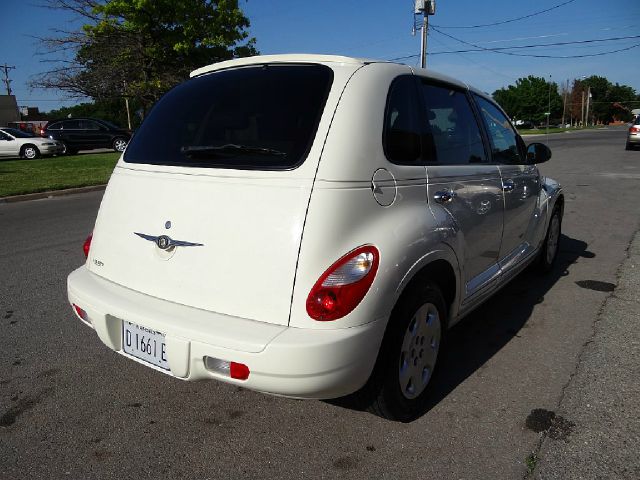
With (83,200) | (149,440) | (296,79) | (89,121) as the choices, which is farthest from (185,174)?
(89,121)

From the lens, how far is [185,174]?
2.36m

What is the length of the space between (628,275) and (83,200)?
932cm

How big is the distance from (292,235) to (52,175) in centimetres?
1321

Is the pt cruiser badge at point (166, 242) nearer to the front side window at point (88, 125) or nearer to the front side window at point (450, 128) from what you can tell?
the front side window at point (450, 128)

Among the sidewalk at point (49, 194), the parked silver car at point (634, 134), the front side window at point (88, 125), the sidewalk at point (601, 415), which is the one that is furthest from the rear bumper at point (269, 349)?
the parked silver car at point (634, 134)

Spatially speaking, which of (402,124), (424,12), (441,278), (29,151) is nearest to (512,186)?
(441,278)

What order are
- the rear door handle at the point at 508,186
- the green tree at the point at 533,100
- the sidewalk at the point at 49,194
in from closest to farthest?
the rear door handle at the point at 508,186 < the sidewalk at the point at 49,194 < the green tree at the point at 533,100

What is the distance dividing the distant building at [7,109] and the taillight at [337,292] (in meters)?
66.0

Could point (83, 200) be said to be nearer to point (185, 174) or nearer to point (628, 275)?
point (185, 174)

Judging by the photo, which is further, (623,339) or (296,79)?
(623,339)

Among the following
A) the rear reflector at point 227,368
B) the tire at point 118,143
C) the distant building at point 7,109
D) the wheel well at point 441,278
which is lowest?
the rear reflector at point 227,368

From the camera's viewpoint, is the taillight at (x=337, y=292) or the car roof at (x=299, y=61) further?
the car roof at (x=299, y=61)

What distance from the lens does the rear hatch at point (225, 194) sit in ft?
6.78

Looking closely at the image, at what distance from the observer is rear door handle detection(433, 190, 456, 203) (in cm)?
257
